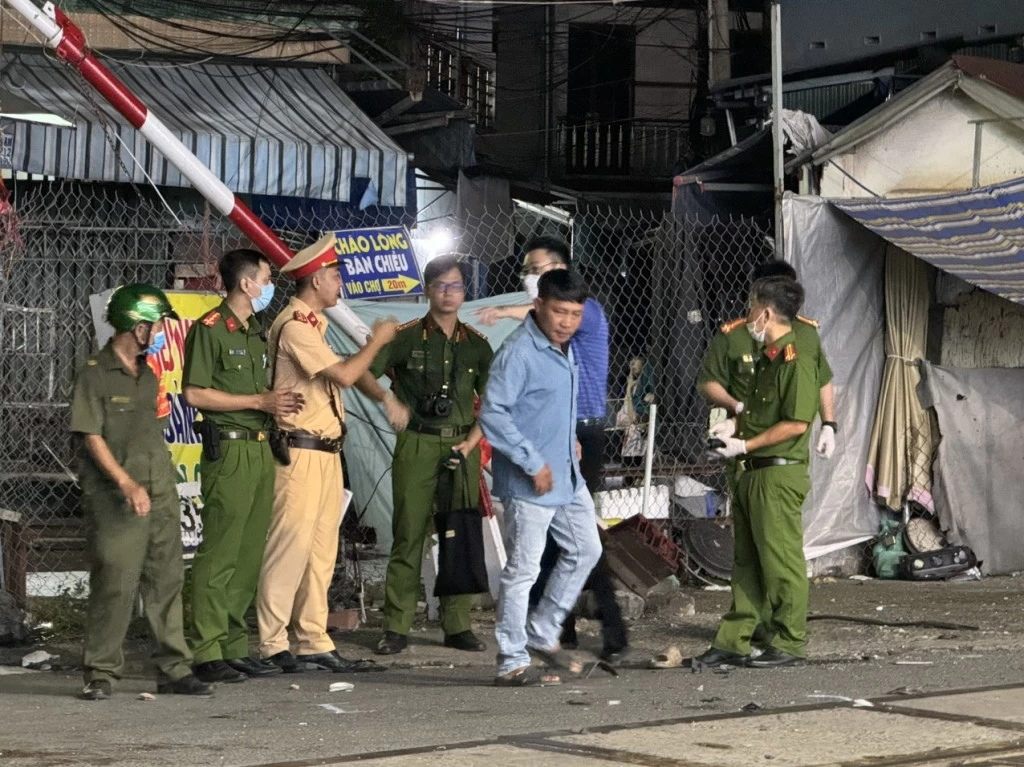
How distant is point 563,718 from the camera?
20.5ft

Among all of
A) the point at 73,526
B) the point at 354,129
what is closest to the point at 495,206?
the point at 354,129

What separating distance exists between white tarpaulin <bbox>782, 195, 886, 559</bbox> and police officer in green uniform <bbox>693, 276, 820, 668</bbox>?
12.5 feet

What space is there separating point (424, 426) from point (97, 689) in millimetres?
2193

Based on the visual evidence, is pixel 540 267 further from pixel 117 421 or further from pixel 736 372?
pixel 117 421

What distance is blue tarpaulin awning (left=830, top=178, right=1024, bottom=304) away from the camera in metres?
10.7

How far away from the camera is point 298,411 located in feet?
24.9

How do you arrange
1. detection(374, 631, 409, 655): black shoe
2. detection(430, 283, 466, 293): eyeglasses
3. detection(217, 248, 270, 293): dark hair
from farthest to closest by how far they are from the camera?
1. detection(374, 631, 409, 655): black shoe
2. detection(430, 283, 466, 293): eyeglasses
3. detection(217, 248, 270, 293): dark hair

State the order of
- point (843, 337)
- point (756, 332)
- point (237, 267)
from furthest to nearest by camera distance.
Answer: point (843, 337) < point (756, 332) < point (237, 267)

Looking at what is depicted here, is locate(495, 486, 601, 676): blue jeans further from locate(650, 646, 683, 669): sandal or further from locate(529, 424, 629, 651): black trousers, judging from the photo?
locate(650, 646, 683, 669): sandal

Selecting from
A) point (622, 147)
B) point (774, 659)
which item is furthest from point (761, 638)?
point (622, 147)

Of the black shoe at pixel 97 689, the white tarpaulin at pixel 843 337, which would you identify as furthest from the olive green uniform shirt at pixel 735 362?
the white tarpaulin at pixel 843 337

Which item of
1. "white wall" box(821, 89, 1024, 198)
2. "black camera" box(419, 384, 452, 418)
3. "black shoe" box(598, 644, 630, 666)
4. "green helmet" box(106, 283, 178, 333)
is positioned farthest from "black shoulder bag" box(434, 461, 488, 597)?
"white wall" box(821, 89, 1024, 198)

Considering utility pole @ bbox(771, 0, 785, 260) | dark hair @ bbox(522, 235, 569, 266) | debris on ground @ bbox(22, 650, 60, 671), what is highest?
utility pole @ bbox(771, 0, 785, 260)

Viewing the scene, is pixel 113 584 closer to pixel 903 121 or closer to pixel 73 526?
pixel 73 526
